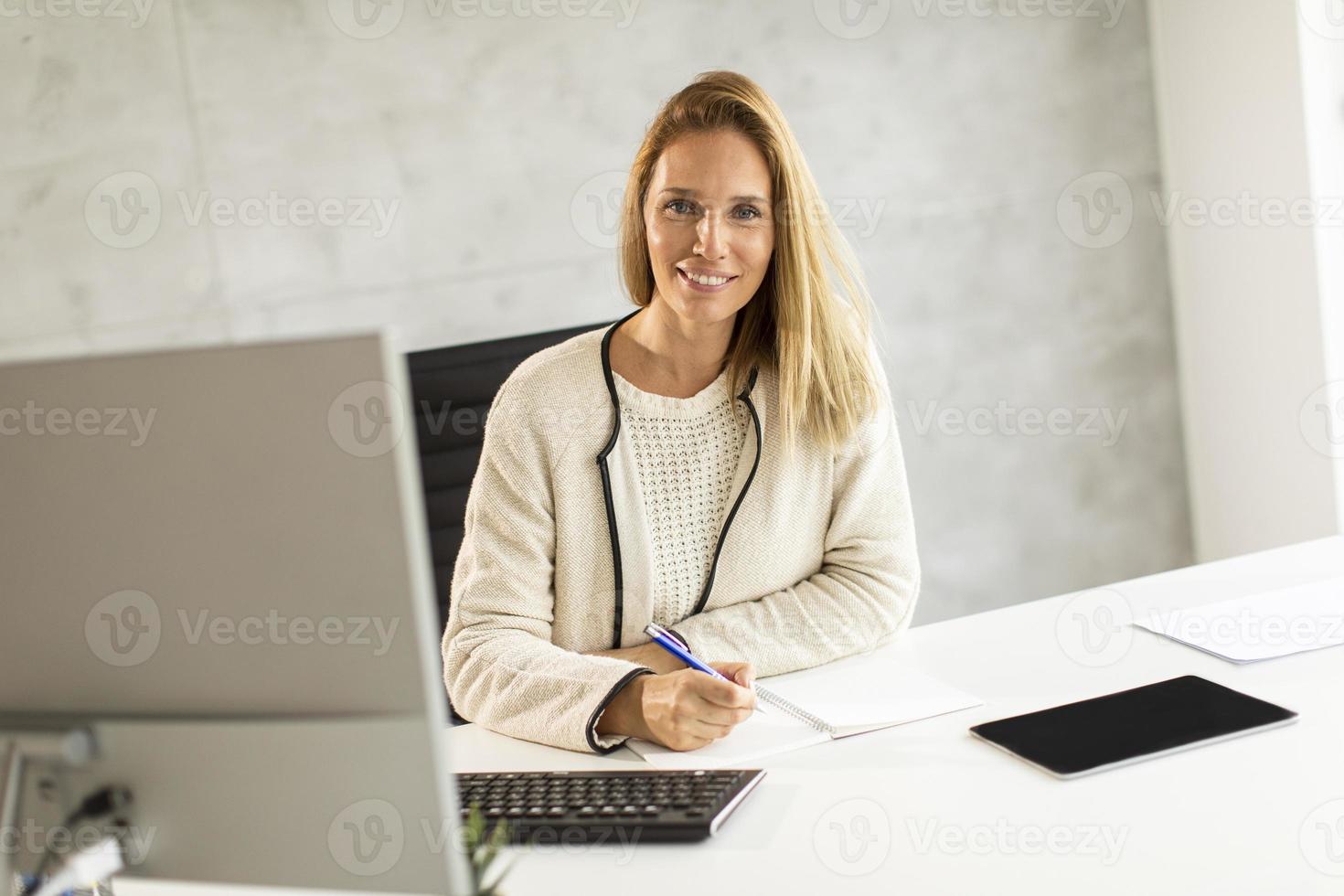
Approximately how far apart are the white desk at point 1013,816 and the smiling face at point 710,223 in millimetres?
662

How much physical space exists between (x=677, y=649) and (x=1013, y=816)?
0.50 meters

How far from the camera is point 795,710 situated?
4.81 ft

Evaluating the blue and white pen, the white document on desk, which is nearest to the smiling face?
the blue and white pen

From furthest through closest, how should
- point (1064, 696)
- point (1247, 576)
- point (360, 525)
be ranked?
1. point (1247, 576)
2. point (1064, 696)
3. point (360, 525)

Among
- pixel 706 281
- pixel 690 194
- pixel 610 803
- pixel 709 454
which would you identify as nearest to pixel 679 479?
pixel 709 454

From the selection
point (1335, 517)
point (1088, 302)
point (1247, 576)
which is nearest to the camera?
point (1247, 576)

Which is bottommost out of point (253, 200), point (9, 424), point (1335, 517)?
point (1335, 517)

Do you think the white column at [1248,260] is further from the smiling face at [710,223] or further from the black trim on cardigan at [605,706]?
the black trim on cardigan at [605,706]

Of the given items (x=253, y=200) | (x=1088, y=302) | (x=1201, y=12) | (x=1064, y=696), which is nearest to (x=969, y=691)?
(x=1064, y=696)

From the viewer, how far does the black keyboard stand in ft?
3.82

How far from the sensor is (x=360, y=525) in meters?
0.77

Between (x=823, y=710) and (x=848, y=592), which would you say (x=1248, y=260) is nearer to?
(x=848, y=592)

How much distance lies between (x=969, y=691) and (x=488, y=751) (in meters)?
0.57

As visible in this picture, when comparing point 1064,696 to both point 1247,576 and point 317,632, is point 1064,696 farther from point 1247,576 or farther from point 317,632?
point 317,632
